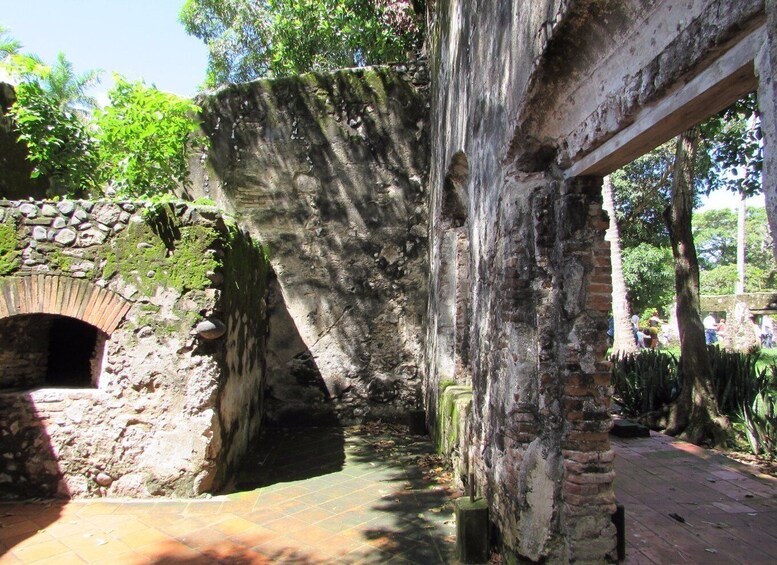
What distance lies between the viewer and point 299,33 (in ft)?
41.9

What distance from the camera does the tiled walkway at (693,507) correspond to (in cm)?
321

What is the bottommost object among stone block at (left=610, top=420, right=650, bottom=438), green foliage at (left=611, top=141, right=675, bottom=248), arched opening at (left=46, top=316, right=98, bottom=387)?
stone block at (left=610, top=420, right=650, bottom=438)

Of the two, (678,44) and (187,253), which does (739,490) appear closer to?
(678,44)

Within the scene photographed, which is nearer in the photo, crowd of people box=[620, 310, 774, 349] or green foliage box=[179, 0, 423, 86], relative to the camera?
green foliage box=[179, 0, 423, 86]

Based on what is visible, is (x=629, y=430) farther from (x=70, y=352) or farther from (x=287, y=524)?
(x=70, y=352)

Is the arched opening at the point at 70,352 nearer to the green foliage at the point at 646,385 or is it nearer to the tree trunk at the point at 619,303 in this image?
the green foliage at the point at 646,385

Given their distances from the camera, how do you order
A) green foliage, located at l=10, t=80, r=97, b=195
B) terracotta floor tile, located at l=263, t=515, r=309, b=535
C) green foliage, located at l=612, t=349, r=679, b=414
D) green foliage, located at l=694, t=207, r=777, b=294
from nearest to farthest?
terracotta floor tile, located at l=263, t=515, r=309, b=535, green foliage, located at l=10, t=80, r=97, b=195, green foliage, located at l=612, t=349, r=679, b=414, green foliage, located at l=694, t=207, r=777, b=294

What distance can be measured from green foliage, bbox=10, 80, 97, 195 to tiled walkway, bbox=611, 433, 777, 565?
5.70 meters

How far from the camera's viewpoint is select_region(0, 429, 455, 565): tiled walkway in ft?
10.9

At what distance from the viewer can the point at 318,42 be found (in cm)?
1272

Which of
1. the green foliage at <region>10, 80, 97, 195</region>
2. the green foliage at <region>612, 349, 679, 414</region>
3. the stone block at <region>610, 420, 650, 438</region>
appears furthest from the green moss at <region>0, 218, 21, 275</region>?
the green foliage at <region>612, 349, 679, 414</region>

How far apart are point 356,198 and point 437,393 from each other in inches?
115

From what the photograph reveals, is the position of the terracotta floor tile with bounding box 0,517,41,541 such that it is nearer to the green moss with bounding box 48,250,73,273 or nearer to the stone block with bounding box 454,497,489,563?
the green moss with bounding box 48,250,73,273

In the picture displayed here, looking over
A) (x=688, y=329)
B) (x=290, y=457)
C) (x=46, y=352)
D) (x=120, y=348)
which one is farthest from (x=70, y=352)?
(x=688, y=329)
